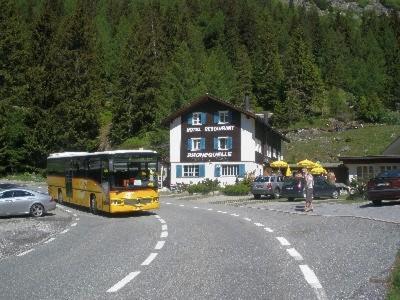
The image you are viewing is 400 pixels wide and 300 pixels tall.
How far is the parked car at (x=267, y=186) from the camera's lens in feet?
120

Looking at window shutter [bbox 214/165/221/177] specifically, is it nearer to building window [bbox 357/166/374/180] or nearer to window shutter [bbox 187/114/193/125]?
window shutter [bbox 187/114/193/125]

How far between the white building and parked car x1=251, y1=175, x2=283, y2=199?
16.3 metres

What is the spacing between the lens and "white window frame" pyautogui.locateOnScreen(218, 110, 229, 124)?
55.9 meters

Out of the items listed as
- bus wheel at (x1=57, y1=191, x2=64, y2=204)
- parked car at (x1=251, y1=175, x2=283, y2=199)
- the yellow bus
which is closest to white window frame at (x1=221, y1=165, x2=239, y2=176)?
parked car at (x1=251, y1=175, x2=283, y2=199)

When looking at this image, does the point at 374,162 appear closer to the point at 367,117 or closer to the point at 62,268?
the point at 62,268

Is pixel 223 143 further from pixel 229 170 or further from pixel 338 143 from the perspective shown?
pixel 338 143

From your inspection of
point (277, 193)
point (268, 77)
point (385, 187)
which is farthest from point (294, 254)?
point (268, 77)

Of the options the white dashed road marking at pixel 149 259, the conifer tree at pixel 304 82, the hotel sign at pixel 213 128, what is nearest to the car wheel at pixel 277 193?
the hotel sign at pixel 213 128

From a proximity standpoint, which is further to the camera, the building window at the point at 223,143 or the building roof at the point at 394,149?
the building window at the point at 223,143

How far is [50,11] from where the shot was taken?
73.4 meters

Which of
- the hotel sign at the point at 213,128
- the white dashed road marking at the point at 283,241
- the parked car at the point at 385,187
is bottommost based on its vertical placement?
the white dashed road marking at the point at 283,241

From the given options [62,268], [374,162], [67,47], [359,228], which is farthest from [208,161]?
[62,268]

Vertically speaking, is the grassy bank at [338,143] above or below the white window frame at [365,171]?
above

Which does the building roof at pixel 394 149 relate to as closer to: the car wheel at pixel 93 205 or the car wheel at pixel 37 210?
the car wheel at pixel 93 205
